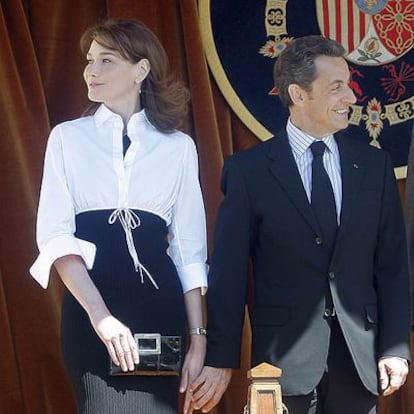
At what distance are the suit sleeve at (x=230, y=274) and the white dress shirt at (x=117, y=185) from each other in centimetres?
10

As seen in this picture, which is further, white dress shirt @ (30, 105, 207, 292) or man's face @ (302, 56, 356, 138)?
man's face @ (302, 56, 356, 138)

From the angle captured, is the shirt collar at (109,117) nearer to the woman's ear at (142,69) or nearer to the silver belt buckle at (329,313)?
the woman's ear at (142,69)

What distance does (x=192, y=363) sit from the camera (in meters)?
3.43

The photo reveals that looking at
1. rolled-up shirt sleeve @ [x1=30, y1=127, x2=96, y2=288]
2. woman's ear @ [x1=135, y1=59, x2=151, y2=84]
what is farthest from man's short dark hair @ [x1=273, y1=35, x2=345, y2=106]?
rolled-up shirt sleeve @ [x1=30, y1=127, x2=96, y2=288]

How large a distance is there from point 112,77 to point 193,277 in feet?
1.94

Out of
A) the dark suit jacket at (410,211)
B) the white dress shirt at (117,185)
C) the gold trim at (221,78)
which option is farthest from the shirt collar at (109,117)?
the gold trim at (221,78)

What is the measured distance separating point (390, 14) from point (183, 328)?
1.71m

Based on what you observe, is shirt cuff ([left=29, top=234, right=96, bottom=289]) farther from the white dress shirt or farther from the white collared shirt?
the white collared shirt

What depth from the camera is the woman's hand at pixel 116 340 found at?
3186 mm

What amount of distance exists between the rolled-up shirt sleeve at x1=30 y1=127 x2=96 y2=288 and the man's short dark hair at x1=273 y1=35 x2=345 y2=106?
0.77 meters

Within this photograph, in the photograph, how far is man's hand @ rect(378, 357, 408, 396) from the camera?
3510 millimetres

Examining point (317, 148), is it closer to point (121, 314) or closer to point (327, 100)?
point (327, 100)

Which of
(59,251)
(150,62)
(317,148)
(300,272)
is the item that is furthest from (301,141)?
(59,251)

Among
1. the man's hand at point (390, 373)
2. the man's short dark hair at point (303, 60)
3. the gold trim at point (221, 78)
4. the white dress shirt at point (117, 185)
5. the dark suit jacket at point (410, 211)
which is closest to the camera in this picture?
the white dress shirt at point (117, 185)
